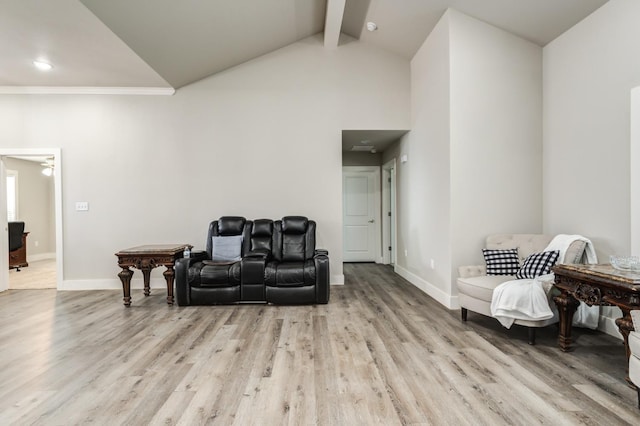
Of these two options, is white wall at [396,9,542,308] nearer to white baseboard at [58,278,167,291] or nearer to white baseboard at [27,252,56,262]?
white baseboard at [58,278,167,291]

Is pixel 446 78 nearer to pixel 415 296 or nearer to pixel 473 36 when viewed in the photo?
pixel 473 36

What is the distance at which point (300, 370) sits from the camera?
2180 mm

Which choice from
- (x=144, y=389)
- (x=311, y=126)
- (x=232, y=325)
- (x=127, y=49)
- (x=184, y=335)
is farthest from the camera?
(x=311, y=126)

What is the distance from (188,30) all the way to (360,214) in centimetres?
441

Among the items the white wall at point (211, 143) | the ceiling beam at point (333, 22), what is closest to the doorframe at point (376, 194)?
the white wall at point (211, 143)

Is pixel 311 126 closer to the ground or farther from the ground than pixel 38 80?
closer to the ground

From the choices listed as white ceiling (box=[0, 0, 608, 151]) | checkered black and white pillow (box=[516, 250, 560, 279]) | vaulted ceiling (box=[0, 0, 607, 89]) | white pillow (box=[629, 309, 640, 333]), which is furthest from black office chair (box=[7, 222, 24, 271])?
white pillow (box=[629, 309, 640, 333])

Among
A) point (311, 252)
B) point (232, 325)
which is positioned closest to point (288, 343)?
point (232, 325)

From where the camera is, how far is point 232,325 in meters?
3.10

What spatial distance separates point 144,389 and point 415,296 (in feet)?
10.2

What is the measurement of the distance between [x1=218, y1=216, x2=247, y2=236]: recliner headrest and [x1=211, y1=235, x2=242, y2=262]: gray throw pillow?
0.30ft

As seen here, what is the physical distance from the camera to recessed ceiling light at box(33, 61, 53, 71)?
12.3 ft

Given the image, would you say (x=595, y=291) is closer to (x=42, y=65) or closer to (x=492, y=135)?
(x=492, y=135)

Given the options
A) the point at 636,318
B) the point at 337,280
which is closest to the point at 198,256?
the point at 337,280
